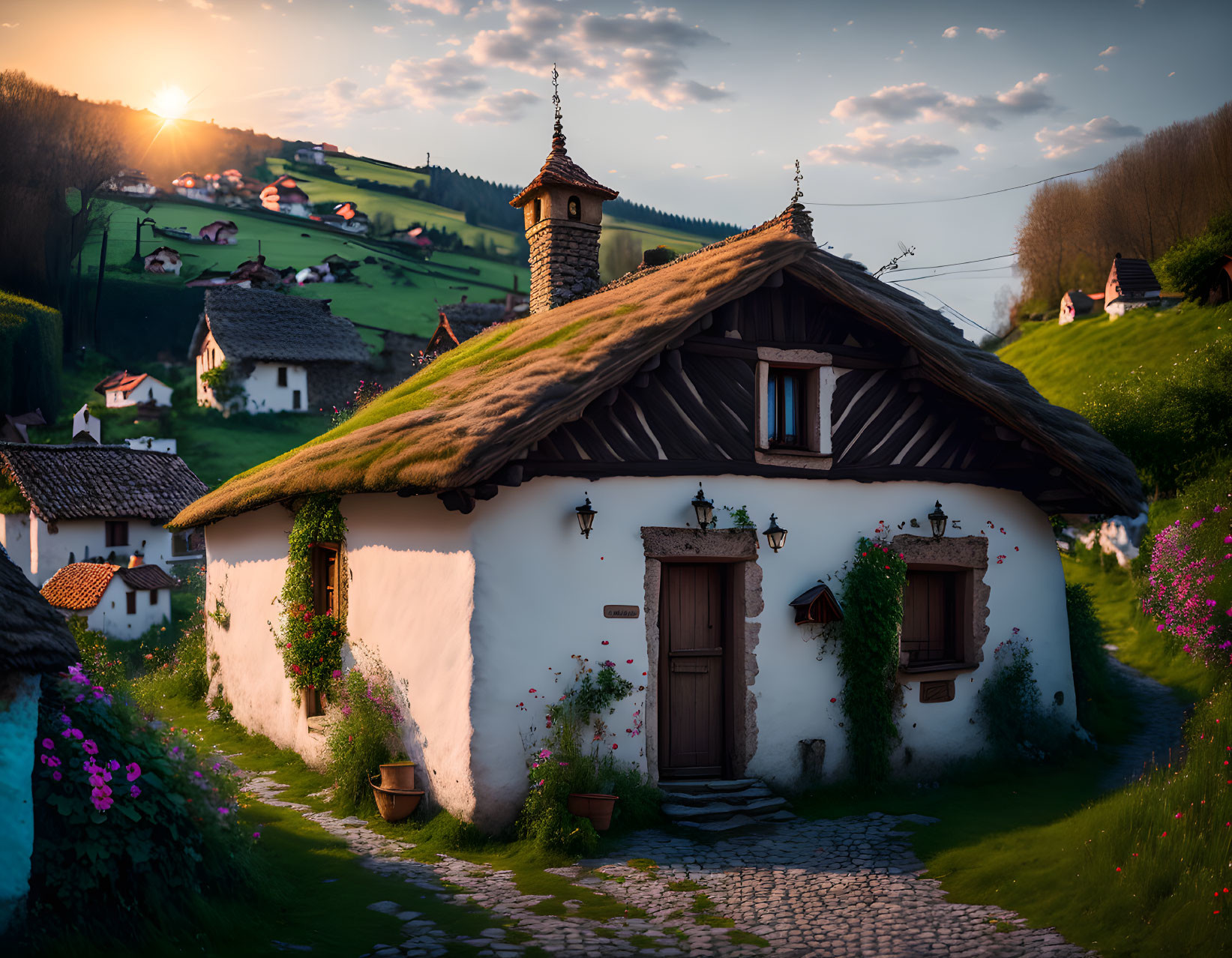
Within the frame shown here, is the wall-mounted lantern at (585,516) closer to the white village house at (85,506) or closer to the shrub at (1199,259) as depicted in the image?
the white village house at (85,506)

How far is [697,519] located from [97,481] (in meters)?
22.8

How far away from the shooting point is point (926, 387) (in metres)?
9.38

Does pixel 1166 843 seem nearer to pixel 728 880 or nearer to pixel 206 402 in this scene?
pixel 728 880

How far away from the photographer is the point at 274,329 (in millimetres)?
43188

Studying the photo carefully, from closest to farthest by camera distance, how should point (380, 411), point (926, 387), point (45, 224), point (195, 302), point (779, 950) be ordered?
point (779, 950) → point (926, 387) → point (380, 411) → point (45, 224) → point (195, 302)

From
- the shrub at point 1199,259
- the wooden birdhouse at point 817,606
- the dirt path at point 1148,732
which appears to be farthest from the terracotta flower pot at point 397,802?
the shrub at point 1199,259

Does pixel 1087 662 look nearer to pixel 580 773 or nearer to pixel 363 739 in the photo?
pixel 580 773

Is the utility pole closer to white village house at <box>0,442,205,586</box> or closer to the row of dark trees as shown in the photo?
white village house at <box>0,442,205,586</box>

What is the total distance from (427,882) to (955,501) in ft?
21.4

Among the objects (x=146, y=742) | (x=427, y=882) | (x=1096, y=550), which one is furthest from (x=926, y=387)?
(x=1096, y=550)

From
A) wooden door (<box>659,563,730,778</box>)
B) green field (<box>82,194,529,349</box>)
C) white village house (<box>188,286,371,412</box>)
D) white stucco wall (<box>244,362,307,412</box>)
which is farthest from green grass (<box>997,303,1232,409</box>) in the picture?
white stucco wall (<box>244,362,307,412</box>)

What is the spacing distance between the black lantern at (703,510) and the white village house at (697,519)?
114mm

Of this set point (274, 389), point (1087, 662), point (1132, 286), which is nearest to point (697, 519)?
point (1087, 662)

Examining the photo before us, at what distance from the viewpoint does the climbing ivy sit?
28.8 ft
